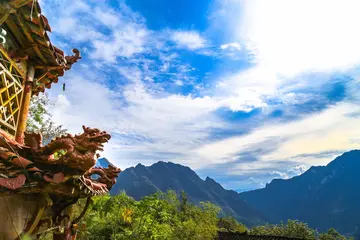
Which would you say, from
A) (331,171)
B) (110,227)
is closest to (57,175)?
(110,227)

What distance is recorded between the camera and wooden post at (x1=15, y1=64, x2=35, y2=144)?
17.2 ft

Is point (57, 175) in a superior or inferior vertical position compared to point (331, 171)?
inferior

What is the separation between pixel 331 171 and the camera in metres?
173

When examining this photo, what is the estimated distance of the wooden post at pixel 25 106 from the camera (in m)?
5.25

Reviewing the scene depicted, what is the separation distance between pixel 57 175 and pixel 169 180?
14126 centimetres

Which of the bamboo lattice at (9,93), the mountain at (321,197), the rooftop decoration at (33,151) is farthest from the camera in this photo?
the mountain at (321,197)

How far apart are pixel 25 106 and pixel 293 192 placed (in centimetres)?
19562

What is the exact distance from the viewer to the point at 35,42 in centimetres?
522

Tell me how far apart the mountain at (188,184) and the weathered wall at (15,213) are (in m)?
123

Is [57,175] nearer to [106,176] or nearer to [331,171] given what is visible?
[106,176]

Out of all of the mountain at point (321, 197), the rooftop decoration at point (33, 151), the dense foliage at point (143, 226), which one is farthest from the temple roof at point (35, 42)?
the mountain at point (321, 197)

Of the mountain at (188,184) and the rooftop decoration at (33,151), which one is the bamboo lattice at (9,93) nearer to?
the rooftop decoration at (33,151)

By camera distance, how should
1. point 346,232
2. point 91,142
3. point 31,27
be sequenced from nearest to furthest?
point 91,142 < point 31,27 < point 346,232

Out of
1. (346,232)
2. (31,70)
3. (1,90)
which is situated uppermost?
(31,70)
